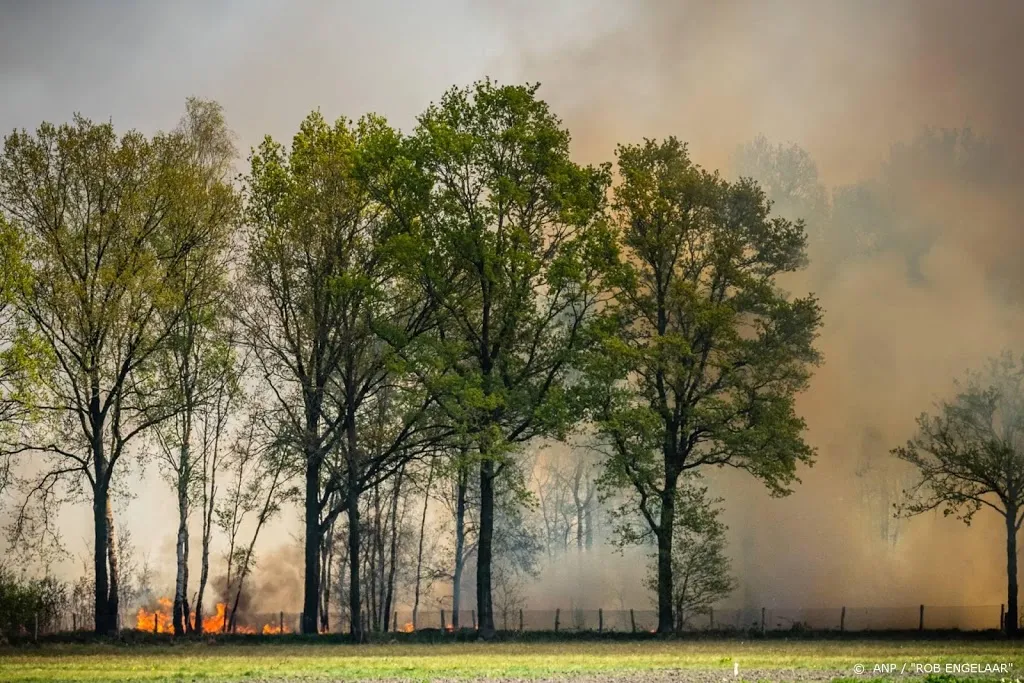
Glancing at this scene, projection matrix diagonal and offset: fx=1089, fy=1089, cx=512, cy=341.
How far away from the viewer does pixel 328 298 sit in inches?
1496

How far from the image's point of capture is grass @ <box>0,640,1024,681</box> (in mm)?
23141

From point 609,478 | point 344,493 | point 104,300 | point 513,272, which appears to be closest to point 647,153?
point 513,272

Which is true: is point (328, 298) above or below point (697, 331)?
above

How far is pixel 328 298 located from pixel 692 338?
13.9 metres

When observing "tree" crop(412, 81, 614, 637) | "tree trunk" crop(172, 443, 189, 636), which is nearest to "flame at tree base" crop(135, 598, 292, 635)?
"tree trunk" crop(172, 443, 189, 636)

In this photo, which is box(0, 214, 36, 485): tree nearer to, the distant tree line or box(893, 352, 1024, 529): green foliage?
the distant tree line

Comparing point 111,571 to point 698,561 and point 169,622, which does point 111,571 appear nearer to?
point 169,622

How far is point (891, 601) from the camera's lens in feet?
164

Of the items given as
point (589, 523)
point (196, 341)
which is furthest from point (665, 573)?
point (589, 523)

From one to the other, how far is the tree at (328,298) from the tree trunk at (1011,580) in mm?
21781

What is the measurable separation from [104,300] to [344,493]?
10.8 metres

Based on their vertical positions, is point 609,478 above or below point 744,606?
above

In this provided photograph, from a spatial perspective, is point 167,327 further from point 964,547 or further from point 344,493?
point 964,547

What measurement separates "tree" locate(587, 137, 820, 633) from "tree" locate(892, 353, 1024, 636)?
574cm
